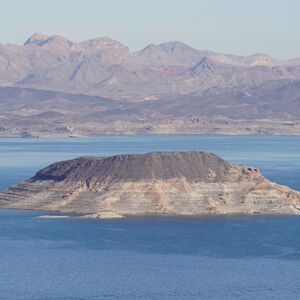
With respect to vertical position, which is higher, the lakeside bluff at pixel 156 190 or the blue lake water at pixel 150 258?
the lakeside bluff at pixel 156 190

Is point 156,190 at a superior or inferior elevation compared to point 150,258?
superior

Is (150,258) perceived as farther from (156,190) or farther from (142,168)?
(142,168)

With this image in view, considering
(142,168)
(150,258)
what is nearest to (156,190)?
(142,168)

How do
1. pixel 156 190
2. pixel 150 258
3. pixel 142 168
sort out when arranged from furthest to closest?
1. pixel 142 168
2. pixel 156 190
3. pixel 150 258

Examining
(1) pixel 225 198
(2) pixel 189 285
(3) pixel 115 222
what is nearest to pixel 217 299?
(2) pixel 189 285

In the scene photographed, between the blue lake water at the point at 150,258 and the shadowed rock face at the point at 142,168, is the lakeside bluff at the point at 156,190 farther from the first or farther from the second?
the blue lake water at the point at 150,258

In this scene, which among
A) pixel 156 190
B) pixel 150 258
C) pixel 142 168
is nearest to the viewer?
pixel 150 258

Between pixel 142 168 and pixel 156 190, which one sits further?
pixel 142 168

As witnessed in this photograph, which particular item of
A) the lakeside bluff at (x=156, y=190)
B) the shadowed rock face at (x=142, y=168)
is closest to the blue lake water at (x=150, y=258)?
the lakeside bluff at (x=156, y=190)
